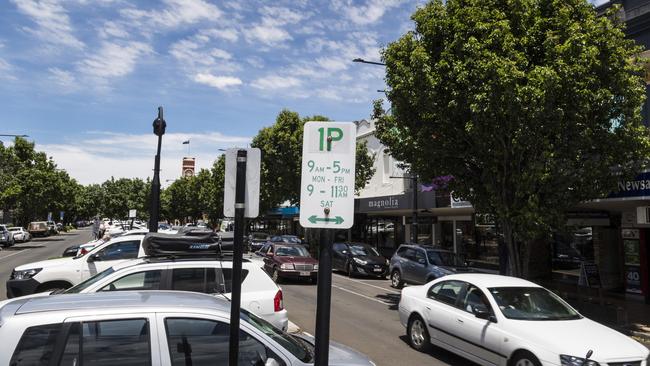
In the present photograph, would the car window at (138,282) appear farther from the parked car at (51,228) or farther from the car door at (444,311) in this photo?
the parked car at (51,228)

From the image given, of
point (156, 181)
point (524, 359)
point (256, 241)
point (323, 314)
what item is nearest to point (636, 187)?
point (524, 359)

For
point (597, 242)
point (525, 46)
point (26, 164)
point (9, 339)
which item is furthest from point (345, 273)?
point (26, 164)

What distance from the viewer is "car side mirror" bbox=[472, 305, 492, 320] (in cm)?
745

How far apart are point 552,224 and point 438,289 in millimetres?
5257

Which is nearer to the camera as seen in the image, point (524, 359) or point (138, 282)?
point (524, 359)

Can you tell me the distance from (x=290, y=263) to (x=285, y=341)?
568 inches

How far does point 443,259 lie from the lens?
675 inches

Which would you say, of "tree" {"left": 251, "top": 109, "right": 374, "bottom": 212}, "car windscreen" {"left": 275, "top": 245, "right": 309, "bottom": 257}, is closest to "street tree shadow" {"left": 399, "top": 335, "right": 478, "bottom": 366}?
"car windscreen" {"left": 275, "top": 245, "right": 309, "bottom": 257}

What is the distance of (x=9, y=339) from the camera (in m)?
3.53

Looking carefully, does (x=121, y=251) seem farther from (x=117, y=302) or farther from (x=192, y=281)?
(x=117, y=302)

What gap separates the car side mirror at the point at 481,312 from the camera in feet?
24.4

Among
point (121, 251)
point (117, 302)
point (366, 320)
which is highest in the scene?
point (117, 302)

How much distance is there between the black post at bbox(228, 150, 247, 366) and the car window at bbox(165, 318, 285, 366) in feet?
1.27

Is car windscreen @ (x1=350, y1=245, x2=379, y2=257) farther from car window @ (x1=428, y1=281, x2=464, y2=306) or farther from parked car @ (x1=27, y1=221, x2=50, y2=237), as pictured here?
parked car @ (x1=27, y1=221, x2=50, y2=237)
